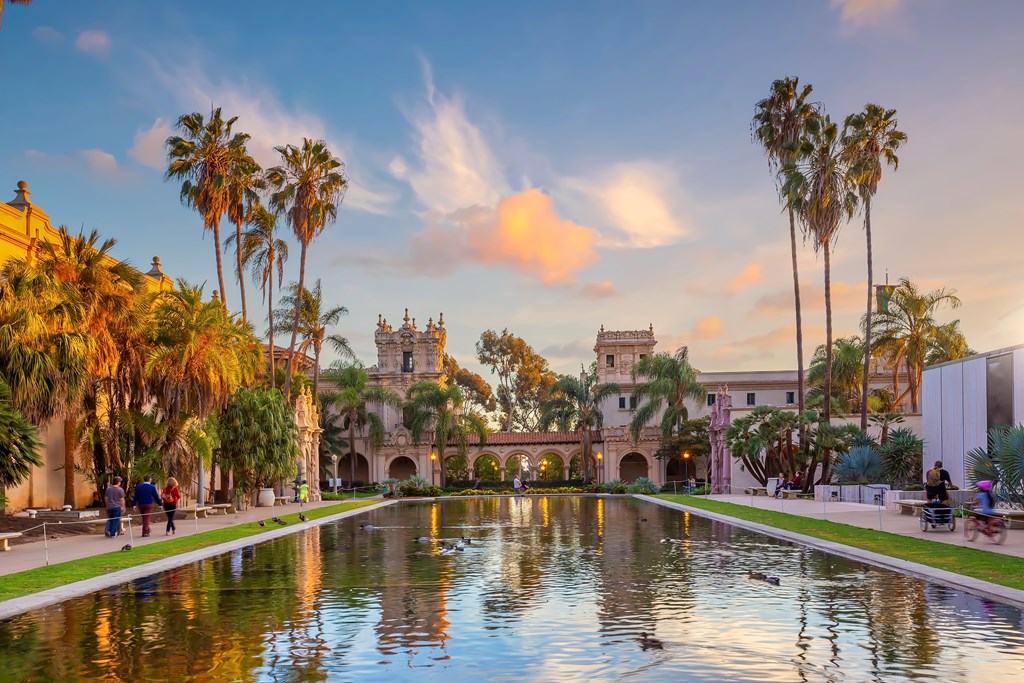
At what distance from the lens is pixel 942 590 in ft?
49.3

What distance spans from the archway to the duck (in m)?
75.4

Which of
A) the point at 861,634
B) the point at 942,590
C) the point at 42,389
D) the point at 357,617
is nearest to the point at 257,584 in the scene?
the point at 357,617

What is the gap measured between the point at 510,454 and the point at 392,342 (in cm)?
1918

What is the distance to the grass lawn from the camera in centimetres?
1653

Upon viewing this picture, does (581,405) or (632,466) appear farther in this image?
(632,466)

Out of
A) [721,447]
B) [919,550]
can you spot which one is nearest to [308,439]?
[721,447]

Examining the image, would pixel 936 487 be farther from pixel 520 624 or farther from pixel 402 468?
pixel 402 468

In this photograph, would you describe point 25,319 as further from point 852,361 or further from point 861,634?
point 852,361

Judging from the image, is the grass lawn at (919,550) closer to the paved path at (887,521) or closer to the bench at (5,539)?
the paved path at (887,521)

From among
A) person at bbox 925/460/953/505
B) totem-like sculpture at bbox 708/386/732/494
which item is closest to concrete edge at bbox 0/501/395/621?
person at bbox 925/460/953/505

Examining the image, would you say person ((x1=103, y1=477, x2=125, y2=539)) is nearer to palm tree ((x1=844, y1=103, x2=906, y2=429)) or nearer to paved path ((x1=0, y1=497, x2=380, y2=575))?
paved path ((x1=0, y1=497, x2=380, y2=575))

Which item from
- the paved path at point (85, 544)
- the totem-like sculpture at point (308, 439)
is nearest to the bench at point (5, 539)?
the paved path at point (85, 544)

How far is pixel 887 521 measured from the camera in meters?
30.0

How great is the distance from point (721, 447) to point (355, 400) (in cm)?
2930
